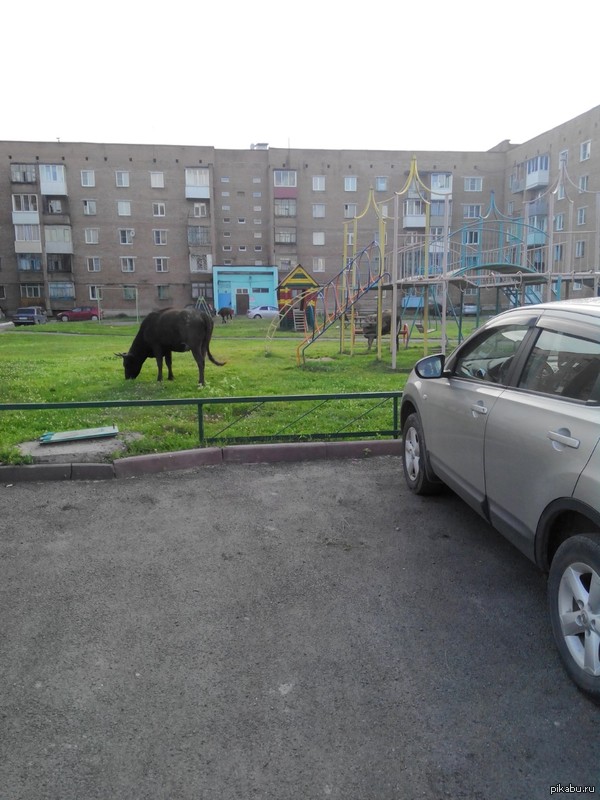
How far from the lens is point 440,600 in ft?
12.9

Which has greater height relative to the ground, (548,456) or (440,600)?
(548,456)

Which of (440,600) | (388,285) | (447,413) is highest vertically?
(388,285)

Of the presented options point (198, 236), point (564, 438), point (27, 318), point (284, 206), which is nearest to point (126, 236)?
point (198, 236)

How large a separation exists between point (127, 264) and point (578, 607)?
60.9 metres

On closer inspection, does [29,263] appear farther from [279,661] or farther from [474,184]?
[279,661]

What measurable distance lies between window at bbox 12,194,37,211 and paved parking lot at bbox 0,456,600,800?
197 ft

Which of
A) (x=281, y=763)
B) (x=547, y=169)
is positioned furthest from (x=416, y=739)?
(x=547, y=169)

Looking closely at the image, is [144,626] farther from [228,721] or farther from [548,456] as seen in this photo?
[548,456]

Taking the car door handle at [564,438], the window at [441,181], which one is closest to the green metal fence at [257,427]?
the car door handle at [564,438]

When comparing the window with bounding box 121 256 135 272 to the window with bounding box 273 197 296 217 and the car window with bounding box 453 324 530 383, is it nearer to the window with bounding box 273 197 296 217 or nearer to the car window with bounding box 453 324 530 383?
the window with bounding box 273 197 296 217

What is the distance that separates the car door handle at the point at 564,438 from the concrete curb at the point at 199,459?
164 inches

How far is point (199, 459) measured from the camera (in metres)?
7.02

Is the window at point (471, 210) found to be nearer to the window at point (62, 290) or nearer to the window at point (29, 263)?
the window at point (62, 290)

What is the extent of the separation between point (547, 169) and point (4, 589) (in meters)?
60.5
